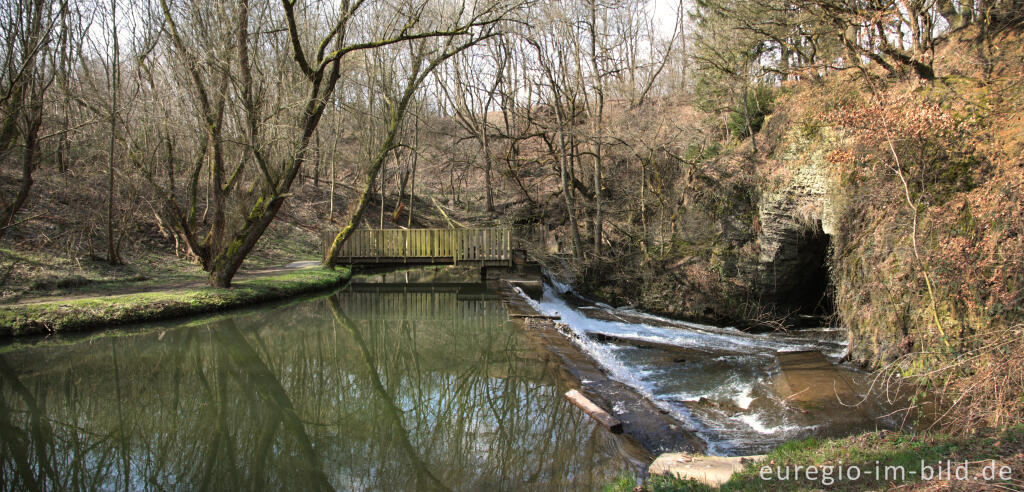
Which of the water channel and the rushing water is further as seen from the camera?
the rushing water

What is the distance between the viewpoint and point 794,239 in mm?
11688

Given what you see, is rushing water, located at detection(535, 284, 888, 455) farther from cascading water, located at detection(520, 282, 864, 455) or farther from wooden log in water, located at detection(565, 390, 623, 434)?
wooden log in water, located at detection(565, 390, 623, 434)

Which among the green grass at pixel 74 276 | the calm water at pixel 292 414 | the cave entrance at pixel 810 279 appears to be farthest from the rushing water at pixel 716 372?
the green grass at pixel 74 276

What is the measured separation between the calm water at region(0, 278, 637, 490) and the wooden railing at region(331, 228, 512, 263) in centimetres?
712

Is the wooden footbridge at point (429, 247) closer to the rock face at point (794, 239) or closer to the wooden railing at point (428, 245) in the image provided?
the wooden railing at point (428, 245)

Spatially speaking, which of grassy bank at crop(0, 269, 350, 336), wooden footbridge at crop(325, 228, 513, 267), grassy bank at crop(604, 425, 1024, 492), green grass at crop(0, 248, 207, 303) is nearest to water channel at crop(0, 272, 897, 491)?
grassy bank at crop(0, 269, 350, 336)

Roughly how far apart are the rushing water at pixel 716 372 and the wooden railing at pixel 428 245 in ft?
17.0

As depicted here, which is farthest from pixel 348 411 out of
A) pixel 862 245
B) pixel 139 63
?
pixel 139 63

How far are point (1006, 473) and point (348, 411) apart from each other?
628 centimetres

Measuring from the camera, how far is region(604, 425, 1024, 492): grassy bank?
339 cm

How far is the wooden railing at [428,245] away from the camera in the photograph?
1823 centimetres

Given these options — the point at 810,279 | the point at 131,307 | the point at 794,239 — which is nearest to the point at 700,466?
the point at 794,239

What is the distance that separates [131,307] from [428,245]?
910cm

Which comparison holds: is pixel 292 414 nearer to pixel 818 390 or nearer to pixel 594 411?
pixel 594 411
